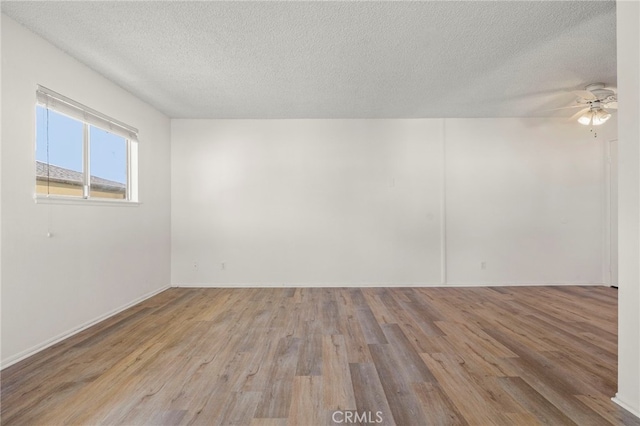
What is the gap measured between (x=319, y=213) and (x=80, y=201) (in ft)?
9.68

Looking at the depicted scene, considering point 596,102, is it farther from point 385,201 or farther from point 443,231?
point 385,201

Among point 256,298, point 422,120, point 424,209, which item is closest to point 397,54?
point 422,120

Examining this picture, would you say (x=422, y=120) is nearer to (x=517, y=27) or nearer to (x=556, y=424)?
(x=517, y=27)

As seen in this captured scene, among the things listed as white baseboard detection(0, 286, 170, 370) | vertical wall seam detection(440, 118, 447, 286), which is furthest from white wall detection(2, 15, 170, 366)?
vertical wall seam detection(440, 118, 447, 286)

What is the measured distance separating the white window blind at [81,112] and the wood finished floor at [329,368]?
2.06 m

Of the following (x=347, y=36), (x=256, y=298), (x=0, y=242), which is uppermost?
(x=347, y=36)

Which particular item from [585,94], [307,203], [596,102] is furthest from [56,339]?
[585,94]

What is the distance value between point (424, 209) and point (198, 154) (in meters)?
3.70

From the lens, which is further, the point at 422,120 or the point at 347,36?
the point at 422,120

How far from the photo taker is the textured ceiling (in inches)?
85.0

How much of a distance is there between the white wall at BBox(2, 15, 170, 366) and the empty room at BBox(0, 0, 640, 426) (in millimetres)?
18

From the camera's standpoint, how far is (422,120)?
4.71 meters

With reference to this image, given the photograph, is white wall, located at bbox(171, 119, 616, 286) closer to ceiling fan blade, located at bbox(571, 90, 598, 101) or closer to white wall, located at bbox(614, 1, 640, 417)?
ceiling fan blade, located at bbox(571, 90, 598, 101)

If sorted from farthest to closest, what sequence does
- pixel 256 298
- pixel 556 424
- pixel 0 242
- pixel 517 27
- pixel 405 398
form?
pixel 256 298 < pixel 517 27 < pixel 0 242 < pixel 405 398 < pixel 556 424
